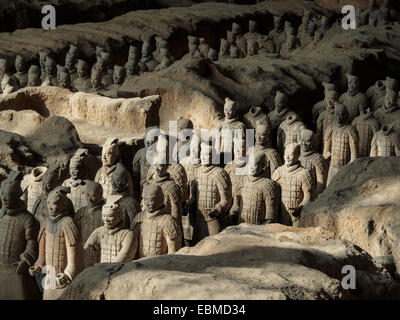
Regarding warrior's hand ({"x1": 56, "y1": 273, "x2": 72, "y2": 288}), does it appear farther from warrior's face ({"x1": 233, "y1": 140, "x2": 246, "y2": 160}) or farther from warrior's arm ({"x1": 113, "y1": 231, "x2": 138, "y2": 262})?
warrior's face ({"x1": 233, "y1": 140, "x2": 246, "y2": 160})

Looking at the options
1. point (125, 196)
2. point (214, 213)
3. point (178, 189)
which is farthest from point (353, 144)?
point (125, 196)

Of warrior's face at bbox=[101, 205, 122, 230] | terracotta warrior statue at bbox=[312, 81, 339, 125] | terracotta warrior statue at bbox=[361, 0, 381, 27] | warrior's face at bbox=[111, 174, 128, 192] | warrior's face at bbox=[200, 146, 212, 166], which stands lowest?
warrior's face at bbox=[101, 205, 122, 230]

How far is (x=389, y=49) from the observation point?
44.3 feet

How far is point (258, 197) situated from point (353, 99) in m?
3.54

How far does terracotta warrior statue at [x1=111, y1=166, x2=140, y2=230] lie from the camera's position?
6.80m

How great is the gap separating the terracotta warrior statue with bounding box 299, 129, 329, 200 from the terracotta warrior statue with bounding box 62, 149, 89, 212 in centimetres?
212

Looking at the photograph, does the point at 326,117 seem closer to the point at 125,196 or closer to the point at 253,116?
the point at 253,116

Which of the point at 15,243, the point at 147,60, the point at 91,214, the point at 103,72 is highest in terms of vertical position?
the point at 147,60

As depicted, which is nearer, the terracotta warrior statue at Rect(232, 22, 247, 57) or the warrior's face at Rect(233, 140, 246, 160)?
the warrior's face at Rect(233, 140, 246, 160)

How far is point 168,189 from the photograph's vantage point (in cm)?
729

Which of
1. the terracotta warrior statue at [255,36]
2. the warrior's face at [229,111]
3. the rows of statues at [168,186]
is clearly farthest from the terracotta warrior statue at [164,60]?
the warrior's face at [229,111]

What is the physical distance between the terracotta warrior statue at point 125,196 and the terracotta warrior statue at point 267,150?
5.62ft

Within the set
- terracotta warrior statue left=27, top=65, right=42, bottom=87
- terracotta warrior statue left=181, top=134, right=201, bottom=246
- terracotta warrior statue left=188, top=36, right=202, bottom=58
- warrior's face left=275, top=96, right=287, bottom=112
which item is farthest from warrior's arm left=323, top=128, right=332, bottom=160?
terracotta warrior statue left=188, top=36, right=202, bottom=58

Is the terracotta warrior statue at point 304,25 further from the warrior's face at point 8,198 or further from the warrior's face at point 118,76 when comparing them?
the warrior's face at point 8,198
